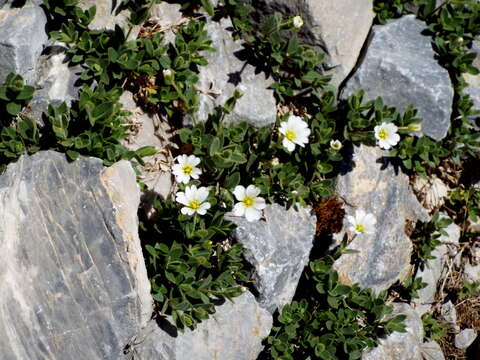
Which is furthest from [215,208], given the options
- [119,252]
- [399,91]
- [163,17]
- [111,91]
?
[399,91]

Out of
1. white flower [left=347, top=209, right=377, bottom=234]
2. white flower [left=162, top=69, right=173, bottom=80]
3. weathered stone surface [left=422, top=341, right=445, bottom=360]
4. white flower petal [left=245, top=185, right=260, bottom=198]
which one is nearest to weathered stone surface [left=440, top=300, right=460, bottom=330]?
weathered stone surface [left=422, top=341, right=445, bottom=360]

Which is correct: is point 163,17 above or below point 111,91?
above

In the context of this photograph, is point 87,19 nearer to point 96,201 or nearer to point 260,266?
point 96,201

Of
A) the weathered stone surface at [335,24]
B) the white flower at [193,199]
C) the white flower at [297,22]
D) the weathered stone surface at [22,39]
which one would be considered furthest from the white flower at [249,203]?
the weathered stone surface at [22,39]

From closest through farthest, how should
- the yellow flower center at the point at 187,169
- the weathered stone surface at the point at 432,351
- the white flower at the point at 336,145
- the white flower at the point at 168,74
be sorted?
the yellow flower center at the point at 187,169, the white flower at the point at 168,74, the white flower at the point at 336,145, the weathered stone surface at the point at 432,351

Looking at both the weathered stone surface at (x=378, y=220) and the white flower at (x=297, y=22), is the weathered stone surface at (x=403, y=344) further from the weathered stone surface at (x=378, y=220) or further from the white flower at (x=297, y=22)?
the white flower at (x=297, y=22)

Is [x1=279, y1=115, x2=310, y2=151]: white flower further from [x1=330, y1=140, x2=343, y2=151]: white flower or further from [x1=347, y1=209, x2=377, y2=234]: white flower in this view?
[x1=347, y1=209, x2=377, y2=234]: white flower
